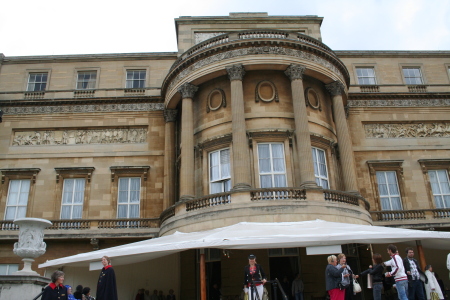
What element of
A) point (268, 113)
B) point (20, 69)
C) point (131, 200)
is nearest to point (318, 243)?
point (268, 113)

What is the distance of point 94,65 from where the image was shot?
2806 centimetres

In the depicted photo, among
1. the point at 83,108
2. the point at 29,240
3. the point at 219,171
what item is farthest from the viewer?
the point at 83,108

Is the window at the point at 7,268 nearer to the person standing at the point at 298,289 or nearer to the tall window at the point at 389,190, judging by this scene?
the person standing at the point at 298,289

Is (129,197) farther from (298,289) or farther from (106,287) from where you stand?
(106,287)

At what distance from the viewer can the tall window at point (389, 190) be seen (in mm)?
24312

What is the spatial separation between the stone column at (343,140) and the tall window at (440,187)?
21.9 ft

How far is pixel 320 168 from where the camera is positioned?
68.1 feet

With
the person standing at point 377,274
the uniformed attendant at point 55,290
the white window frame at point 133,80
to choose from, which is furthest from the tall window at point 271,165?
the uniformed attendant at point 55,290

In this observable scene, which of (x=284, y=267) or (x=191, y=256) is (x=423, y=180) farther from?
(x=191, y=256)

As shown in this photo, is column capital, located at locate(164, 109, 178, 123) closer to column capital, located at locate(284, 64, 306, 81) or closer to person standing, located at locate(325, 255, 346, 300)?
column capital, located at locate(284, 64, 306, 81)

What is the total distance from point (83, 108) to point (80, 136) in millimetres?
1829

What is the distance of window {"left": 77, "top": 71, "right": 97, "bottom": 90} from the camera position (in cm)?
2759

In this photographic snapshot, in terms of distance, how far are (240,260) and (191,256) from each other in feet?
9.37

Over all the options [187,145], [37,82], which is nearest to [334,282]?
[187,145]
